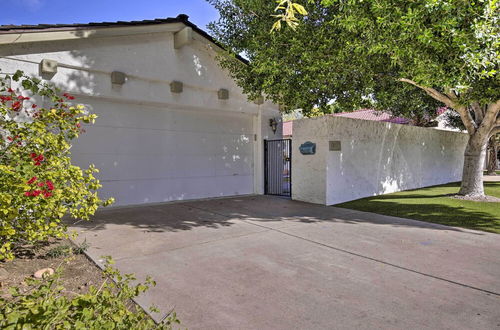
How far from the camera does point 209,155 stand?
378 inches

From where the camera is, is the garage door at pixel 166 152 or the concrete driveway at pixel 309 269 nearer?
the concrete driveway at pixel 309 269

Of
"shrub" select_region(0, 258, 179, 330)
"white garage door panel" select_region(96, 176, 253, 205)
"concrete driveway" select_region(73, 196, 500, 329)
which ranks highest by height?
"shrub" select_region(0, 258, 179, 330)

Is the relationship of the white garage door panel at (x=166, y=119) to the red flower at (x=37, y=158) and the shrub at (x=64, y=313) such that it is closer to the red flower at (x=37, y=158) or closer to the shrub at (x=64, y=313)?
the red flower at (x=37, y=158)

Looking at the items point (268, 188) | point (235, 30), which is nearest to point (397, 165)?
point (268, 188)

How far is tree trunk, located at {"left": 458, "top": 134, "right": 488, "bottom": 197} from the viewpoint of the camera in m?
8.77

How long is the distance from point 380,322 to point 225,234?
10.5ft

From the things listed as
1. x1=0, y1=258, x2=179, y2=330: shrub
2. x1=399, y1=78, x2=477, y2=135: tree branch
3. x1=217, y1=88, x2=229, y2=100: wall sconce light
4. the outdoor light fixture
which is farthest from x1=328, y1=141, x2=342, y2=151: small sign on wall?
x1=0, y1=258, x2=179, y2=330: shrub

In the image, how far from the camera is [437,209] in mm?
7387

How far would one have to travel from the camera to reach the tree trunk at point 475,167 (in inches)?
345

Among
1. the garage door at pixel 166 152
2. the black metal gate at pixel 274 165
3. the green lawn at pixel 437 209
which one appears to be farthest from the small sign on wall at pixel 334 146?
the garage door at pixel 166 152

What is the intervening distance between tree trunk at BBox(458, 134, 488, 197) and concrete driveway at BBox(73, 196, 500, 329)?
4086 mm

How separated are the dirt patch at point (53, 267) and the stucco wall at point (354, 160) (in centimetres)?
609

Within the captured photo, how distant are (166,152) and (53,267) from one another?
5.19 metres

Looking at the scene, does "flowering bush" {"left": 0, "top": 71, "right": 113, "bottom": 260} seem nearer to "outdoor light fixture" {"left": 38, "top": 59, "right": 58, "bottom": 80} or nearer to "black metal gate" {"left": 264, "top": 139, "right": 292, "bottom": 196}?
"outdoor light fixture" {"left": 38, "top": 59, "right": 58, "bottom": 80}
